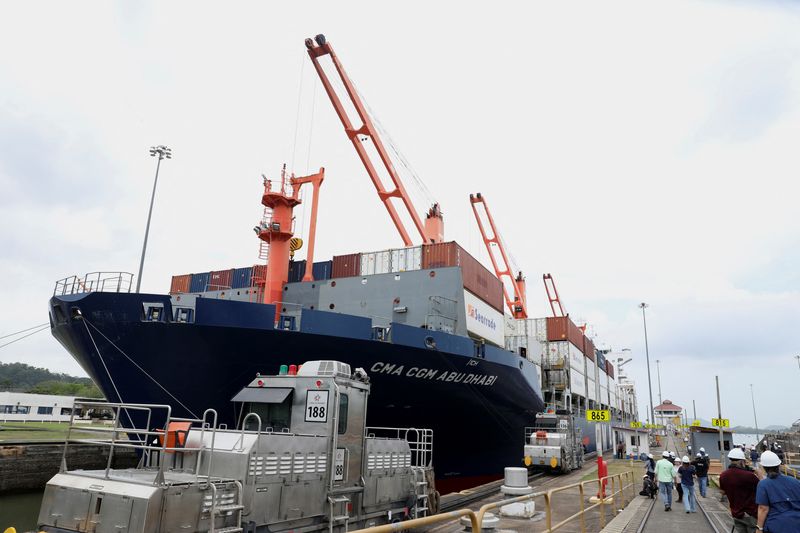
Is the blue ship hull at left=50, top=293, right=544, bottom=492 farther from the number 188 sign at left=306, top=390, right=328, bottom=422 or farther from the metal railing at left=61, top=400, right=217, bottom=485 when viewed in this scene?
the number 188 sign at left=306, top=390, right=328, bottom=422

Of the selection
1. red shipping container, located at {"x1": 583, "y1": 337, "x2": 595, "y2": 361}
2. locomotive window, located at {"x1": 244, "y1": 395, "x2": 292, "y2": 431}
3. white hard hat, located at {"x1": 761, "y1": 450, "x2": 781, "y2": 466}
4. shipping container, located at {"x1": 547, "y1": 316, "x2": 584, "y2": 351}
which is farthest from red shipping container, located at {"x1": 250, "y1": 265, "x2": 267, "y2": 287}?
red shipping container, located at {"x1": 583, "y1": 337, "x2": 595, "y2": 361}

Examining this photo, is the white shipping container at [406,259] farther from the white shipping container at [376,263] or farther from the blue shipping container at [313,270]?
the blue shipping container at [313,270]

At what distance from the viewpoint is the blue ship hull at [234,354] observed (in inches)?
570

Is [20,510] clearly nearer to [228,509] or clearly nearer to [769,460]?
[228,509]

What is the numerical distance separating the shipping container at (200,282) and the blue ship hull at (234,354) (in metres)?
9.78

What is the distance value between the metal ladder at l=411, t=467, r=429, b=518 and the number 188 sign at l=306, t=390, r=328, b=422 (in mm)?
3790

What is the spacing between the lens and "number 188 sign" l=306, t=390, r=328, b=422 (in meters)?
9.52

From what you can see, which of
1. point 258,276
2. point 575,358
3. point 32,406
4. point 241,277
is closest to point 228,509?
point 258,276

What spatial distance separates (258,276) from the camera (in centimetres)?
2570

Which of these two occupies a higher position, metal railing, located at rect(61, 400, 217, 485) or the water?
metal railing, located at rect(61, 400, 217, 485)

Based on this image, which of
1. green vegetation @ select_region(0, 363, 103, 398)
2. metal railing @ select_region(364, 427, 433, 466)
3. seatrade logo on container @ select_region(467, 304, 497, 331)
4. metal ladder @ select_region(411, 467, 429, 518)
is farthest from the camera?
green vegetation @ select_region(0, 363, 103, 398)

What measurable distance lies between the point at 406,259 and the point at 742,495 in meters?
17.3

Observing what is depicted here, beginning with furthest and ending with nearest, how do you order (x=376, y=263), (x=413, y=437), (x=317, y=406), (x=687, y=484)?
(x=376, y=263) < (x=413, y=437) < (x=687, y=484) < (x=317, y=406)

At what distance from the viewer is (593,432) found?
158 ft
